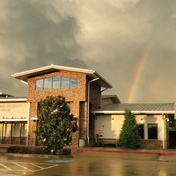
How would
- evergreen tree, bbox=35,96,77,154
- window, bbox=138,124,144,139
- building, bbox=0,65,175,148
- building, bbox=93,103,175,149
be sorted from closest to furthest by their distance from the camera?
evergreen tree, bbox=35,96,77,154 < building, bbox=93,103,175,149 < building, bbox=0,65,175,148 < window, bbox=138,124,144,139

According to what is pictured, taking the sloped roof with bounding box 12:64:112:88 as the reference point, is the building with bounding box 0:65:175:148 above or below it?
below

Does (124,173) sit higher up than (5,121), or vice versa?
(5,121)

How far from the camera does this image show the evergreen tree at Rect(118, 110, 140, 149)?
27672 millimetres

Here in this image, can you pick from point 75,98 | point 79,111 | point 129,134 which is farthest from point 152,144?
point 75,98

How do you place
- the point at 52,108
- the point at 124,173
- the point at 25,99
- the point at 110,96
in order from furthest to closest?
the point at 110,96 < the point at 25,99 < the point at 52,108 < the point at 124,173

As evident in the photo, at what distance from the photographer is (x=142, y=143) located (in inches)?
1147

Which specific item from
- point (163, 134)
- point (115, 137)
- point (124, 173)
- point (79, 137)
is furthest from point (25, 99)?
point (124, 173)

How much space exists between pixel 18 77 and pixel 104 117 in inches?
425

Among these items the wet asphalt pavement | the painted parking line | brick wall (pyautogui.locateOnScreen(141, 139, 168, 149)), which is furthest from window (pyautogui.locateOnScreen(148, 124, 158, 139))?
the painted parking line

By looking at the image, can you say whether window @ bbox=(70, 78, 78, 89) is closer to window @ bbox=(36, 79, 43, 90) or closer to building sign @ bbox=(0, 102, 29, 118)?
window @ bbox=(36, 79, 43, 90)

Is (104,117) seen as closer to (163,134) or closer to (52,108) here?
(163,134)

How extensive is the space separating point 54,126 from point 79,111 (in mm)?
9260

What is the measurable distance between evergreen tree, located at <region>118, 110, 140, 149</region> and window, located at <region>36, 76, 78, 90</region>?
6527 mm

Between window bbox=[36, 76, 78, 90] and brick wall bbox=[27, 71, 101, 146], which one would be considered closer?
brick wall bbox=[27, 71, 101, 146]
